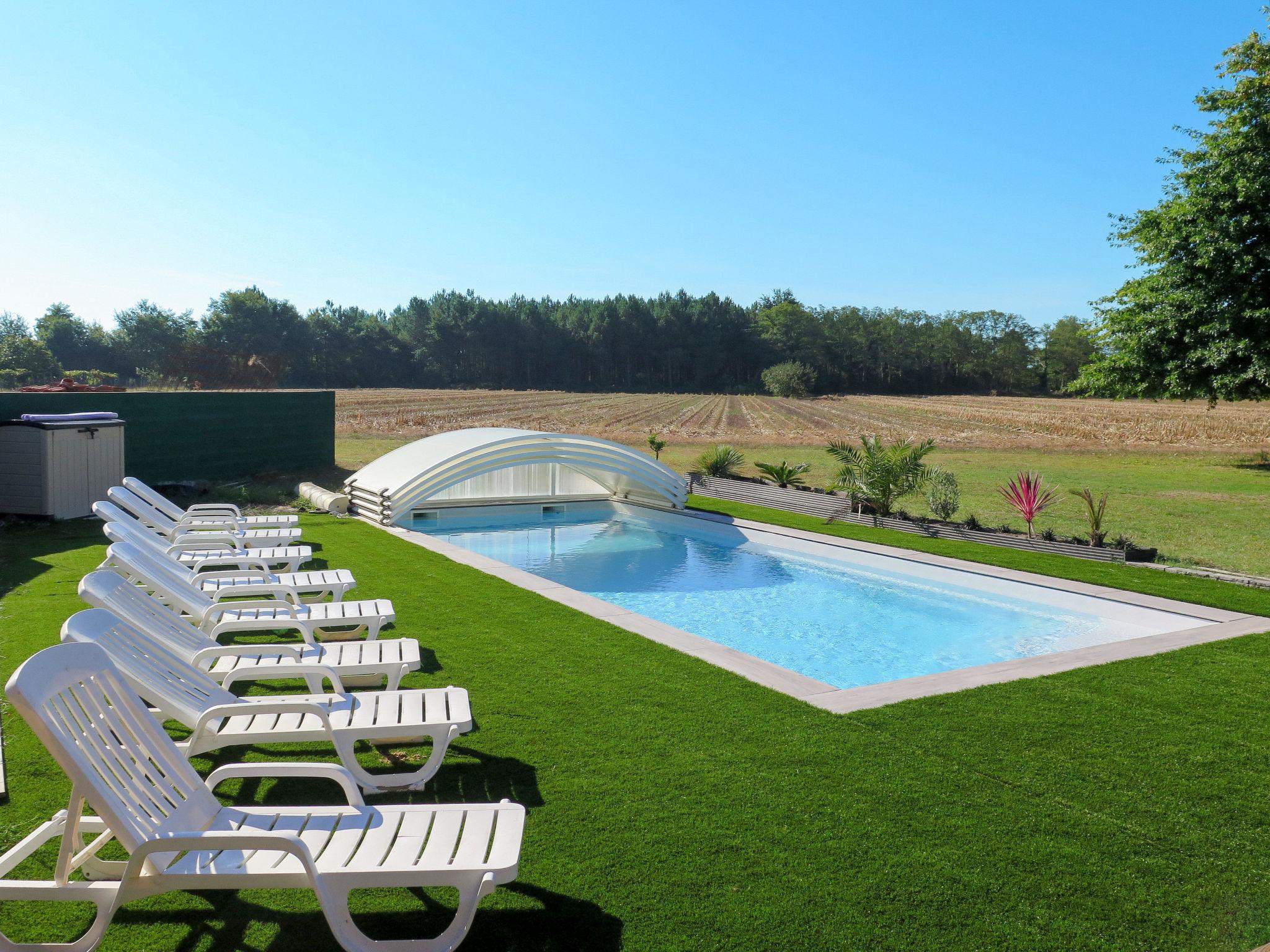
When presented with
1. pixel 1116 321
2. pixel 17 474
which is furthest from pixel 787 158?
pixel 17 474

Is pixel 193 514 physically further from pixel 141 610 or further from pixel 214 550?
pixel 141 610

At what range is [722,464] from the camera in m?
18.4

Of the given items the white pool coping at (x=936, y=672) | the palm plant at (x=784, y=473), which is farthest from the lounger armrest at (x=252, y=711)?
the palm plant at (x=784, y=473)

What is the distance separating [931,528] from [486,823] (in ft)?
36.1

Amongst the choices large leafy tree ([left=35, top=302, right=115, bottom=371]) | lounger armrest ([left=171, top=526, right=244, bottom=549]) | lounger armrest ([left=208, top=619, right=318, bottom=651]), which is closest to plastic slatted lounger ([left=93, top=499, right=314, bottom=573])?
lounger armrest ([left=171, top=526, right=244, bottom=549])

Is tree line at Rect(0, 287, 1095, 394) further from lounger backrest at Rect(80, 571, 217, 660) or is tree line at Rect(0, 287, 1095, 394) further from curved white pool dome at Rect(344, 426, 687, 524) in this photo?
lounger backrest at Rect(80, 571, 217, 660)

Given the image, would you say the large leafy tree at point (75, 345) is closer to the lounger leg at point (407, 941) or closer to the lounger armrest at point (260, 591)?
the lounger armrest at point (260, 591)

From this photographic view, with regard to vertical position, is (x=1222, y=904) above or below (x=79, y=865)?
below

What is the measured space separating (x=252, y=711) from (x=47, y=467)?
10.7 m

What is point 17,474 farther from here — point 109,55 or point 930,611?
point 930,611

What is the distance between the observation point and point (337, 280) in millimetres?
51562

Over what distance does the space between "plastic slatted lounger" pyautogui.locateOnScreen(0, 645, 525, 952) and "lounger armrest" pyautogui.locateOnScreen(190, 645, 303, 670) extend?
1.66 metres

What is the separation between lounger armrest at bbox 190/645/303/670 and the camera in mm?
5051

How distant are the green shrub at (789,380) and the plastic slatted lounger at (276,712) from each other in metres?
76.3
